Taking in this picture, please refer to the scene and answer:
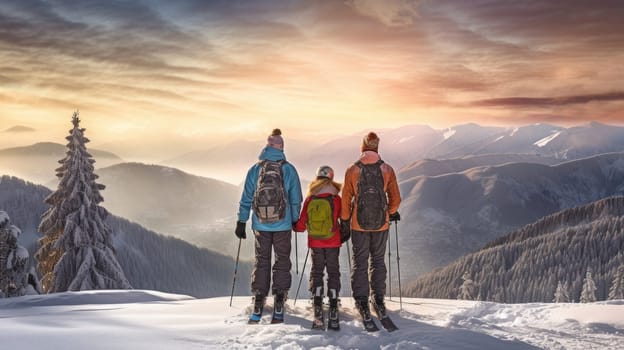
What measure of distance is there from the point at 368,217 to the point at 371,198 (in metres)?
0.37

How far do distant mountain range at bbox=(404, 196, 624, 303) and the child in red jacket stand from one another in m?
146

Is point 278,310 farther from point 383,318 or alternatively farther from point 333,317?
point 383,318

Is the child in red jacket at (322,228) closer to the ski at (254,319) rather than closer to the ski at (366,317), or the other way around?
the ski at (366,317)

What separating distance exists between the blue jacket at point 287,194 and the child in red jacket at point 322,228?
7.4 inches

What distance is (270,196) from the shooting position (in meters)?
8.79

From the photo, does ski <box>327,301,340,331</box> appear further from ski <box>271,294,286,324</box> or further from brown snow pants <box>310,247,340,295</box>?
ski <box>271,294,286,324</box>

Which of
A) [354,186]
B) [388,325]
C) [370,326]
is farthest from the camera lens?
[354,186]

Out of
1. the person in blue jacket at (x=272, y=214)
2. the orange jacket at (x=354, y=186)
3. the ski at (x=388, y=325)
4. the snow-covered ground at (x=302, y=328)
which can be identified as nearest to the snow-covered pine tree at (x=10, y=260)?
the snow-covered ground at (x=302, y=328)

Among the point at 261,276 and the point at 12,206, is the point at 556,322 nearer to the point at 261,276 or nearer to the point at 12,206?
the point at 261,276

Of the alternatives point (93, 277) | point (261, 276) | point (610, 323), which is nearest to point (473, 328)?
point (610, 323)

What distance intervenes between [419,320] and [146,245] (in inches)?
3006

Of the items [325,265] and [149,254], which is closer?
[325,265]

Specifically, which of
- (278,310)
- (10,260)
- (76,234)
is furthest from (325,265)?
(76,234)

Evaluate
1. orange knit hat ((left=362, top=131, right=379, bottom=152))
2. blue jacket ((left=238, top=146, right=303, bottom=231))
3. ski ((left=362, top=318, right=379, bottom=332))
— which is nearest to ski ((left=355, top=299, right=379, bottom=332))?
ski ((left=362, top=318, right=379, bottom=332))
